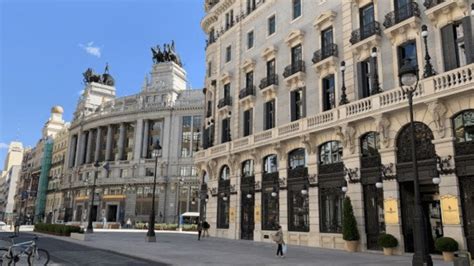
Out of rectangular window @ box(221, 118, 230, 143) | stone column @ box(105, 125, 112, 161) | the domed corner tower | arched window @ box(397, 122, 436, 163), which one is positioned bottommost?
arched window @ box(397, 122, 436, 163)

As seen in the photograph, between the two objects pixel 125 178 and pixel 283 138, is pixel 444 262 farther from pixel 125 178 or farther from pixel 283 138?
pixel 125 178

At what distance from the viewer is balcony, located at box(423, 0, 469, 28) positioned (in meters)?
19.6

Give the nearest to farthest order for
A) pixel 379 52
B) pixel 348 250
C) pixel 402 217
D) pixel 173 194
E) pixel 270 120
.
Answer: pixel 402 217 → pixel 348 250 → pixel 379 52 → pixel 270 120 → pixel 173 194

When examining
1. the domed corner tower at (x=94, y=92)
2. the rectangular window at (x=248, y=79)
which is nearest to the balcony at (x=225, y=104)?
the rectangular window at (x=248, y=79)

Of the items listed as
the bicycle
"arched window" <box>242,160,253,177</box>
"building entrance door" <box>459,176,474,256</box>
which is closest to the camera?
the bicycle

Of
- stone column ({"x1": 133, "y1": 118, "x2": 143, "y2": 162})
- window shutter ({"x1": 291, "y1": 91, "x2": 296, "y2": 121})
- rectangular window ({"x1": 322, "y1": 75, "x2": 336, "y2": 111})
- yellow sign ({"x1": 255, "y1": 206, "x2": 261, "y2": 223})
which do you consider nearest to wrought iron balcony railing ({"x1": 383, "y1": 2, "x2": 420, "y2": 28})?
rectangular window ({"x1": 322, "y1": 75, "x2": 336, "y2": 111})

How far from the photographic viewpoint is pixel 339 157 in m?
24.8

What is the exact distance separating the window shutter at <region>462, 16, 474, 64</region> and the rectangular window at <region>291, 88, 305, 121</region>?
11685mm

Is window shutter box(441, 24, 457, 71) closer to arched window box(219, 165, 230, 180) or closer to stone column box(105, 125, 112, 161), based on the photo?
arched window box(219, 165, 230, 180)

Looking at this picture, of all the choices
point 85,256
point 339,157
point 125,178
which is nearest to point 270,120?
point 339,157

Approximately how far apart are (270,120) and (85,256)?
18233 mm

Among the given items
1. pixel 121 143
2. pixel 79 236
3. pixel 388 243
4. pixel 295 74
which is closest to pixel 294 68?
pixel 295 74

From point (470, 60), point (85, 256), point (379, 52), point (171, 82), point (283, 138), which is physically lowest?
point (85, 256)

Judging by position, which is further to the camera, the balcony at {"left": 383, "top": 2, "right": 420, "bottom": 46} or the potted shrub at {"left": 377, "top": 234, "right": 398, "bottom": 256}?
the balcony at {"left": 383, "top": 2, "right": 420, "bottom": 46}
